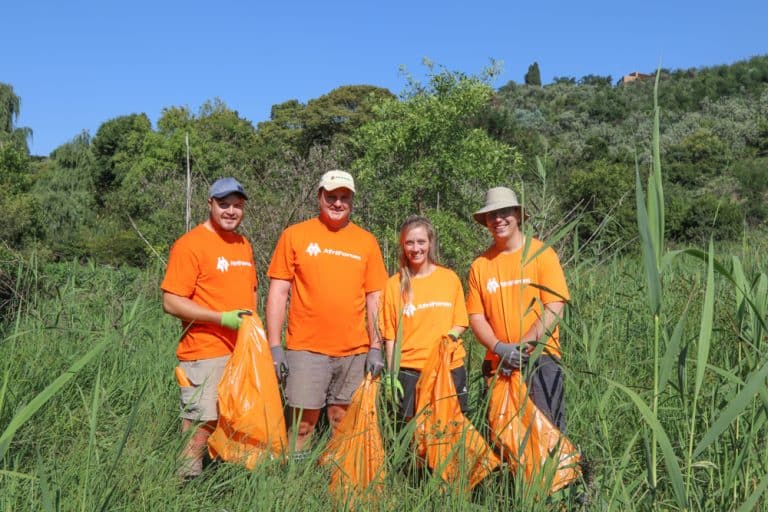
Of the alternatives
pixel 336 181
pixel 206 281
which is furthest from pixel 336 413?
pixel 336 181

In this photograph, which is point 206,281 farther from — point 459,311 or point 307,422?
point 459,311

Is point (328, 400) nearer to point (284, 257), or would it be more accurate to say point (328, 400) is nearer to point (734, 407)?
point (284, 257)

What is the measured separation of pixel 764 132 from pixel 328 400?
31874mm

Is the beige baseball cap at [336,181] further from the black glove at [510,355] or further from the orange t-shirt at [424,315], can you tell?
the black glove at [510,355]

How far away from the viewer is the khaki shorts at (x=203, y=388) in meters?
3.02

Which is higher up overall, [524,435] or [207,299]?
[207,299]

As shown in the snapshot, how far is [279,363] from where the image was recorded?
325 centimetres

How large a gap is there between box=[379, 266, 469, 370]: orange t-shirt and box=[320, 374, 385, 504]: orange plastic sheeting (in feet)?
0.74

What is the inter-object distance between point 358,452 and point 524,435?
0.67 meters

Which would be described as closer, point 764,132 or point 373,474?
point 373,474

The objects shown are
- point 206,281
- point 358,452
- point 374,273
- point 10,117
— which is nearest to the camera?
point 358,452

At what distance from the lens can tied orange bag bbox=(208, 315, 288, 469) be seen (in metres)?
2.92

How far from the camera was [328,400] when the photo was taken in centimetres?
337

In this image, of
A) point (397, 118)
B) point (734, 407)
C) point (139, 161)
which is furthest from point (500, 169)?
point (139, 161)
